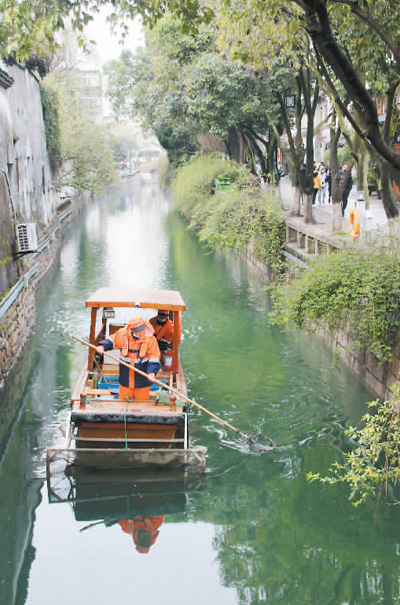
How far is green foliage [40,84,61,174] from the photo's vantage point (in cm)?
2885

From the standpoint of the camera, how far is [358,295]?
35.6ft

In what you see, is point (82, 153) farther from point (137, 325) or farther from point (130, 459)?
point (130, 459)

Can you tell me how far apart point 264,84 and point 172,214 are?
2481cm

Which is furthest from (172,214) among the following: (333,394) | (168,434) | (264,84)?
(168,434)

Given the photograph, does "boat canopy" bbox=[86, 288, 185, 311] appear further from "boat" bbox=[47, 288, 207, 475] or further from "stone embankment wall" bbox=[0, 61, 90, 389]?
"stone embankment wall" bbox=[0, 61, 90, 389]

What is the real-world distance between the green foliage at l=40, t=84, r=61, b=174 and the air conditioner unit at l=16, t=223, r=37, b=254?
14.9 metres

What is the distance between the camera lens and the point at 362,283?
10844mm

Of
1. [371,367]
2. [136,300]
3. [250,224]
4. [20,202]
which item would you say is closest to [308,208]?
[250,224]

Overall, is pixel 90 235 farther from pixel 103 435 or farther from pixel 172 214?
pixel 103 435

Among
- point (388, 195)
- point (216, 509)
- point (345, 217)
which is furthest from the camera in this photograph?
point (345, 217)

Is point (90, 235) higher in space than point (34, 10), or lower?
lower

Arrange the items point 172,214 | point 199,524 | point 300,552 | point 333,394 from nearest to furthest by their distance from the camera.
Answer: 1. point 300,552
2. point 199,524
3. point 333,394
4. point 172,214

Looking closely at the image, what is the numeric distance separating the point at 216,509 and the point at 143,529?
0.97 m

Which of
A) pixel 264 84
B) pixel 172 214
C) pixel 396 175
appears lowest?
pixel 172 214
